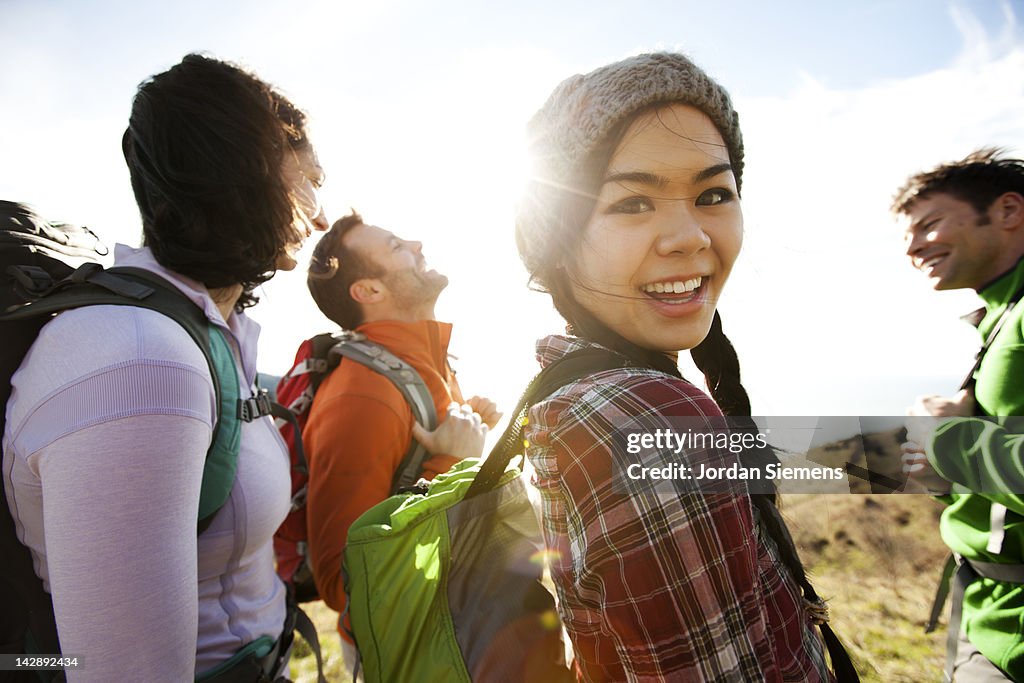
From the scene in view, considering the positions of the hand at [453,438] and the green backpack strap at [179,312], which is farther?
the hand at [453,438]

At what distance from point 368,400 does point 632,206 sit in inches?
76.7

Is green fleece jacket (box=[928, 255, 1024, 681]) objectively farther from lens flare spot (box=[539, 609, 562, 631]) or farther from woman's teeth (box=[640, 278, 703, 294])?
lens flare spot (box=[539, 609, 562, 631])

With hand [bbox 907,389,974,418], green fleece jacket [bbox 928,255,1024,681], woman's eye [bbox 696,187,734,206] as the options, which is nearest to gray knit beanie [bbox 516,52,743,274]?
woman's eye [bbox 696,187,734,206]

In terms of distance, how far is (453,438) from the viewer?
9.43ft

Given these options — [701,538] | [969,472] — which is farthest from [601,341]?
[969,472]

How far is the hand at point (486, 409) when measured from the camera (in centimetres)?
367

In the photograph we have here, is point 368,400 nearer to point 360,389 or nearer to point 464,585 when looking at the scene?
point 360,389

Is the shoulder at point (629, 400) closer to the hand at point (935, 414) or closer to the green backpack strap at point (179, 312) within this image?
the green backpack strap at point (179, 312)

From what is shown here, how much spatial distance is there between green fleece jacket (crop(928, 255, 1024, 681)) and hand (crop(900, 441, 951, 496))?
0.10 ft

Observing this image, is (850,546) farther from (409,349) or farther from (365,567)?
(365,567)

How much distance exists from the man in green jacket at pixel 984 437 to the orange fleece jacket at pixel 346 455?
2.55m

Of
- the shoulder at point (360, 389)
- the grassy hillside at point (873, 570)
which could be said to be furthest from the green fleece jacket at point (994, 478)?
the shoulder at point (360, 389)

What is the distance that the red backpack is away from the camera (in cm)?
287

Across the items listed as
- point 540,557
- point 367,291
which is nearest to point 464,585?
point 540,557
